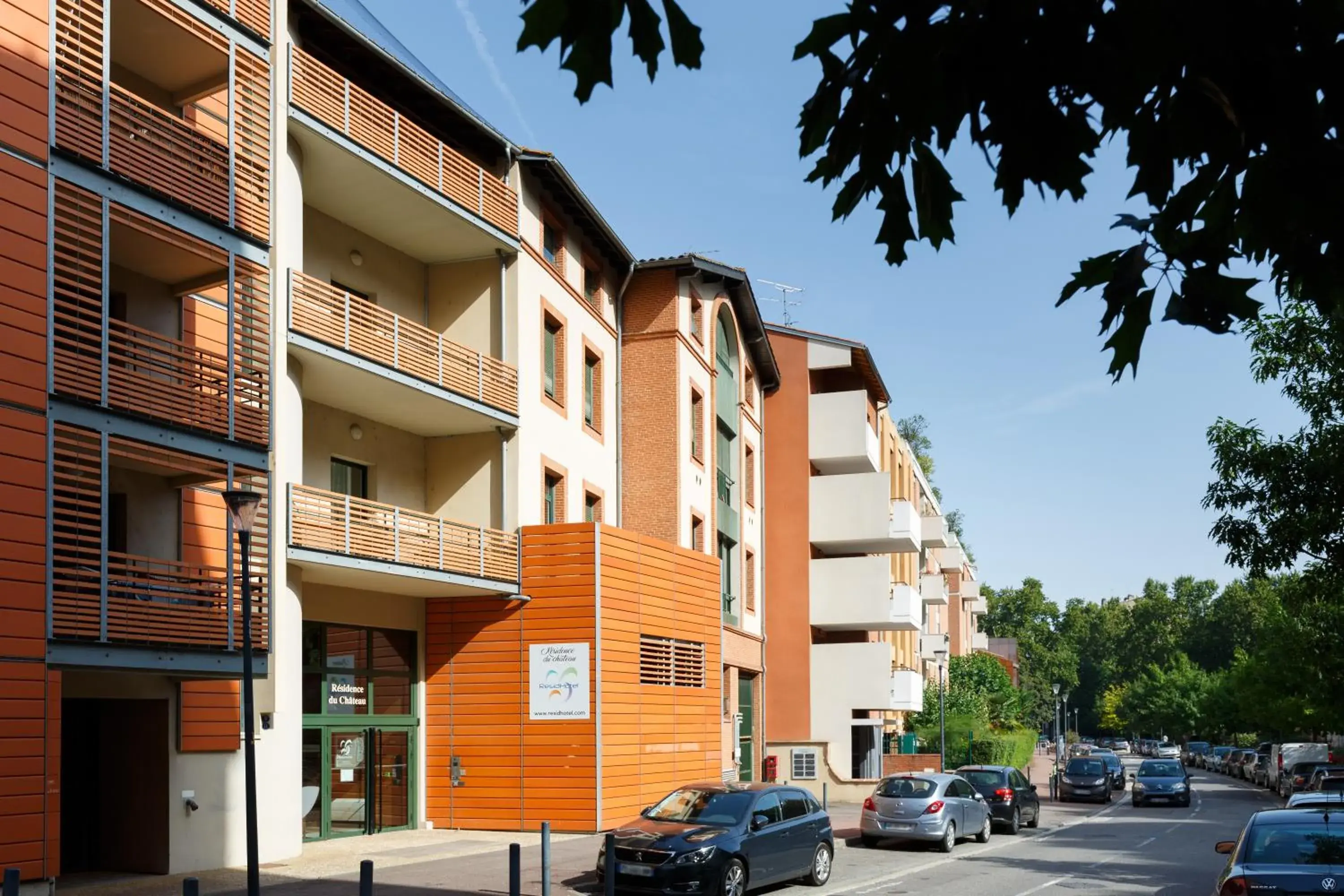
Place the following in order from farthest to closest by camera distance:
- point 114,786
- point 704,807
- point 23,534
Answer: point 114,786, point 704,807, point 23,534

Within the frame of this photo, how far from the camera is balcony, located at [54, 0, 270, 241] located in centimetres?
1666

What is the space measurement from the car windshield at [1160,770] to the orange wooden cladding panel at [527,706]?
20.6 meters

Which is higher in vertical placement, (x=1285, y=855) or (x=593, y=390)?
(x=593, y=390)

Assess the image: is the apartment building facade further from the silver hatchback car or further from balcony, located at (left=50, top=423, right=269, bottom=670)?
balcony, located at (left=50, top=423, right=269, bottom=670)

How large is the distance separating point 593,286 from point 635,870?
57.7ft

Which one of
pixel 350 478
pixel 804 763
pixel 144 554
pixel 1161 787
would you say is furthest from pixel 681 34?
pixel 1161 787

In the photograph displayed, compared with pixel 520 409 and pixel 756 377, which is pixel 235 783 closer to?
pixel 520 409

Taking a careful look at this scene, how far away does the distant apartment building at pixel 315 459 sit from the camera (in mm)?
16203

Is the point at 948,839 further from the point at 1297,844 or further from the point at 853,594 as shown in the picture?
the point at 853,594

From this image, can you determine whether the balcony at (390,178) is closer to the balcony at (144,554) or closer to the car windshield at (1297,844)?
the balcony at (144,554)

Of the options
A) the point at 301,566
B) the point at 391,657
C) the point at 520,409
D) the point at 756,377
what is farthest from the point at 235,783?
the point at 756,377

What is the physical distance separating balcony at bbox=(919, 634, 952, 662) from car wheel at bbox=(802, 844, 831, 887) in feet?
118

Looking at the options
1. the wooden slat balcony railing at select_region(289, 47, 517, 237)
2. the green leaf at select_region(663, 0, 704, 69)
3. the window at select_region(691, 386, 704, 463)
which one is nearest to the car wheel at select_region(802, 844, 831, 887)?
the wooden slat balcony railing at select_region(289, 47, 517, 237)

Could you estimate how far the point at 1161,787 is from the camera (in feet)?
134
